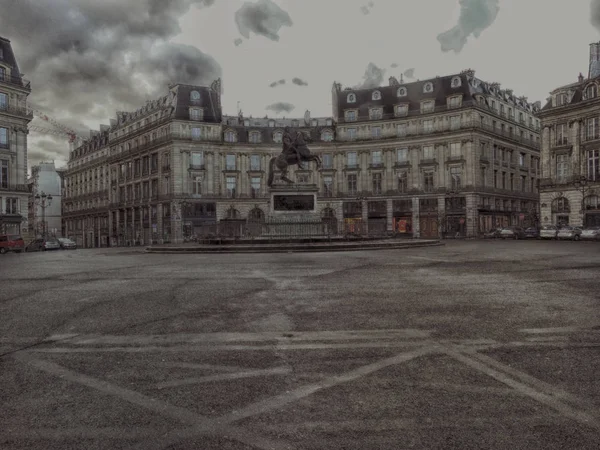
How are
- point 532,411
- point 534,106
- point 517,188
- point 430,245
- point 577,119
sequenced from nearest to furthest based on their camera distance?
point 532,411 < point 430,245 < point 577,119 < point 517,188 < point 534,106

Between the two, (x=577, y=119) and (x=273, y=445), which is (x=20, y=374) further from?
(x=577, y=119)

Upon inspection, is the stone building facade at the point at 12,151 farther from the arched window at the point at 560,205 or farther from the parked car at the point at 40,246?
the arched window at the point at 560,205

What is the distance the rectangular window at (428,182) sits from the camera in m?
63.9

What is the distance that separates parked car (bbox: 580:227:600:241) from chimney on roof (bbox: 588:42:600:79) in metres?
24.9

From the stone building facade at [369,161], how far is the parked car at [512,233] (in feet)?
32.1

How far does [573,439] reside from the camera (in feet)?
9.04

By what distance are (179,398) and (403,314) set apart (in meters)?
4.00

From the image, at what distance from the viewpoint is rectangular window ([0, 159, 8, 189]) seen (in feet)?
157

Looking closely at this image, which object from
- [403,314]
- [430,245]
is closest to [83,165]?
[430,245]

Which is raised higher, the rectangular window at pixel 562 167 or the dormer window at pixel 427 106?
the dormer window at pixel 427 106

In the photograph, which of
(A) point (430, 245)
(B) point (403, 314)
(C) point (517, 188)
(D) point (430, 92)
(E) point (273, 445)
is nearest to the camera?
(E) point (273, 445)

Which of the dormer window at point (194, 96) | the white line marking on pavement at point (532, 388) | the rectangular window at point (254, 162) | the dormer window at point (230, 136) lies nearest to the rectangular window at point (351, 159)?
the rectangular window at point (254, 162)

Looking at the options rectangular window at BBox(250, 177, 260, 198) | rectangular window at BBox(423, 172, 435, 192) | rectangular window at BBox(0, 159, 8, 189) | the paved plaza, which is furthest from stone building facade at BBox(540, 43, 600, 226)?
rectangular window at BBox(0, 159, 8, 189)

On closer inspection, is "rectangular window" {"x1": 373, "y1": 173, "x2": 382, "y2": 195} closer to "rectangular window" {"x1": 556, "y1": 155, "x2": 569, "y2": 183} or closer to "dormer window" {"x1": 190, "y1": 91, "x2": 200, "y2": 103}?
"rectangular window" {"x1": 556, "y1": 155, "x2": 569, "y2": 183}
